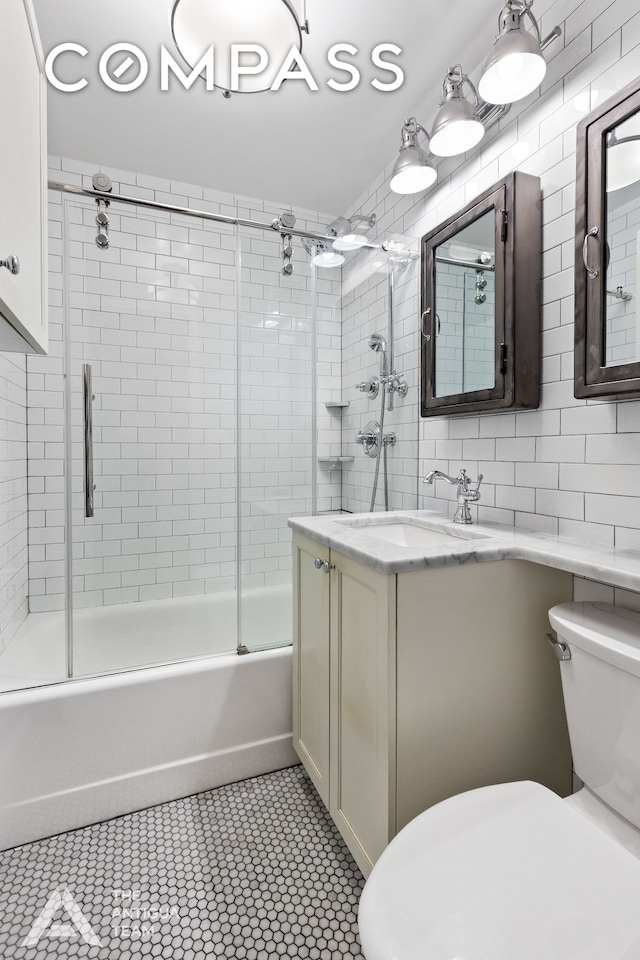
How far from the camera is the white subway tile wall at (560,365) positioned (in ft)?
4.08

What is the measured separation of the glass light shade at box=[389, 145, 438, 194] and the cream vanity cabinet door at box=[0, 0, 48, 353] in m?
1.21

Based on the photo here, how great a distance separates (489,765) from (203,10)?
6.97 ft

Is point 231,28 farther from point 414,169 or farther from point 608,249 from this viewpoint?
point 608,249

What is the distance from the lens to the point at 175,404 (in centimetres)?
238

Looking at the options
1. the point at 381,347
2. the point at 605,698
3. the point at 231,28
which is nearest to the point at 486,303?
the point at 381,347

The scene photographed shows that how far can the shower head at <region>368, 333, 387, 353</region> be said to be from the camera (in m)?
2.27

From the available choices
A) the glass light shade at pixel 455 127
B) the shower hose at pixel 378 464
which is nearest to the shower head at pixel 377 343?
the shower hose at pixel 378 464

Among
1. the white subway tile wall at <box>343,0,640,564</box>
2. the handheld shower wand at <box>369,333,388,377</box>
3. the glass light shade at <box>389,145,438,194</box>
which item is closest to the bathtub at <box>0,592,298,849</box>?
the white subway tile wall at <box>343,0,640,564</box>

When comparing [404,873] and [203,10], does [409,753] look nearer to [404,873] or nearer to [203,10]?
[404,873]

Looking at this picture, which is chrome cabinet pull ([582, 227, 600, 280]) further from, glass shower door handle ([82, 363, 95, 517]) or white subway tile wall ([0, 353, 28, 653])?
white subway tile wall ([0, 353, 28, 653])

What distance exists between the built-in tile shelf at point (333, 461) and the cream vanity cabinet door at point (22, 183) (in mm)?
1186

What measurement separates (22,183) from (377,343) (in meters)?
1.57

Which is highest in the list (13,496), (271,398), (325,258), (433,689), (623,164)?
(325,258)

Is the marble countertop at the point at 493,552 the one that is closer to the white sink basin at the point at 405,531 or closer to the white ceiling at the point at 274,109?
the white sink basin at the point at 405,531
